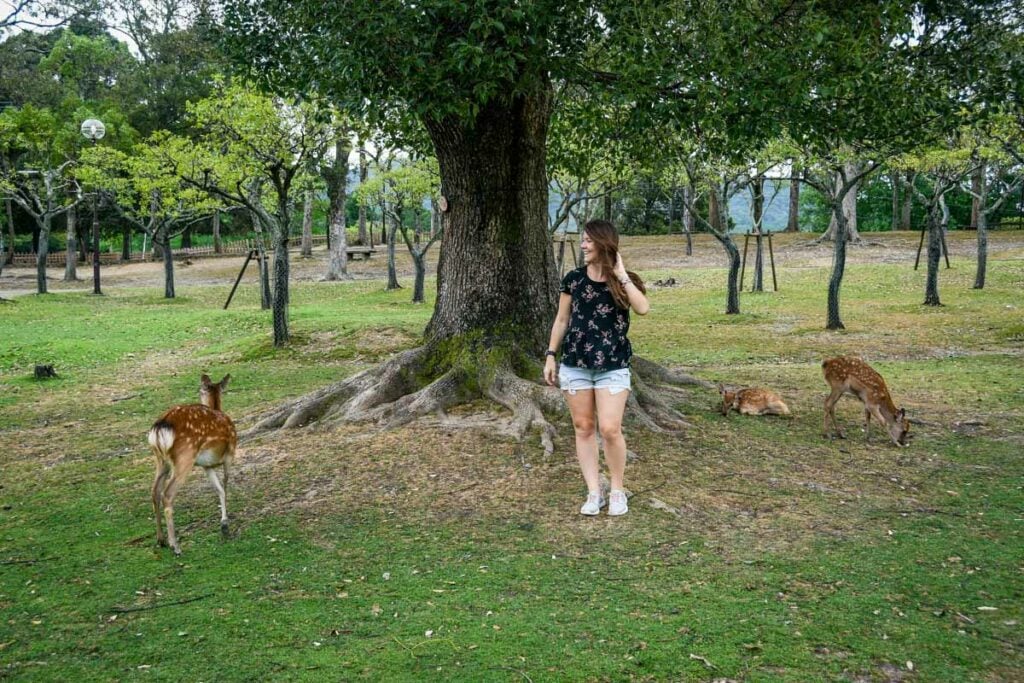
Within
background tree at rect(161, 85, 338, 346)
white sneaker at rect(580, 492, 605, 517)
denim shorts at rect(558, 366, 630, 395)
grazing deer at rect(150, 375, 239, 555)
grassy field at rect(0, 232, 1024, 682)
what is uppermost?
background tree at rect(161, 85, 338, 346)

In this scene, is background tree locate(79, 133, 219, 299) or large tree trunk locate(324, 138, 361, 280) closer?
background tree locate(79, 133, 219, 299)

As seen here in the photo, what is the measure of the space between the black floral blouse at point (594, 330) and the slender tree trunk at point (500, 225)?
10.8 feet

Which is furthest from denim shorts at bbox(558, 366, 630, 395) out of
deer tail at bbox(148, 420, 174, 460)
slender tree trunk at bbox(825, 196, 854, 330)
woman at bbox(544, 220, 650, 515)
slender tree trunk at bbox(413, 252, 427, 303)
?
slender tree trunk at bbox(413, 252, 427, 303)

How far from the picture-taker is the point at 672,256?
3731 centimetres

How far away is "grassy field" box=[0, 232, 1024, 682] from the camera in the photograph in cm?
436

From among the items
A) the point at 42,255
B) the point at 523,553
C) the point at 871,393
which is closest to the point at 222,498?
the point at 523,553

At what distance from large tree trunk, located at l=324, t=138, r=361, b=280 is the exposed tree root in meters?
25.0

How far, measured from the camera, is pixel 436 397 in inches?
347

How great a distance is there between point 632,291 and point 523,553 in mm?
1752

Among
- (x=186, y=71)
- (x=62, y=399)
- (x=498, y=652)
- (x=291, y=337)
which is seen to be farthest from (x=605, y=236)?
(x=186, y=71)

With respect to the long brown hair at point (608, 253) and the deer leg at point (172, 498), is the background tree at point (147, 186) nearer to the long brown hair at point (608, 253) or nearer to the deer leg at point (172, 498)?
the deer leg at point (172, 498)

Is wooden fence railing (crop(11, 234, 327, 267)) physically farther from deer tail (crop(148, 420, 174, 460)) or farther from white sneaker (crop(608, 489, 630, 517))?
white sneaker (crop(608, 489, 630, 517))

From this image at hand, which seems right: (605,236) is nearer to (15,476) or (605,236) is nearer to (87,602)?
(87,602)

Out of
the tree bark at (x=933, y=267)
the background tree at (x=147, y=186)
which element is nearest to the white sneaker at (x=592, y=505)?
the tree bark at (x=933, y=267)
